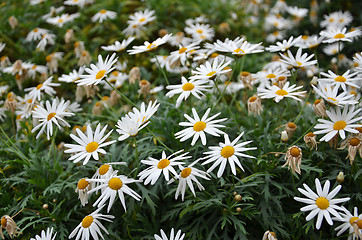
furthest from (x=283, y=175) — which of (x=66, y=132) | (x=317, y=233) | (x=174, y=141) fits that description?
(x=66, y=132)

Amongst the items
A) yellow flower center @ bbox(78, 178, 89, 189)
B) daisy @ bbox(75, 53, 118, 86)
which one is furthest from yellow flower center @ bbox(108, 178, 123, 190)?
daisy @ bbox(75, 53, 118, 86)

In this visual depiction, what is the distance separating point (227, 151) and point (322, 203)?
52 cm

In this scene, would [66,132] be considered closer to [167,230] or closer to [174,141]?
[174,141]

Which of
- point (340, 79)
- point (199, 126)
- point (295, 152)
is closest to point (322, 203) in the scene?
point (295, 152)

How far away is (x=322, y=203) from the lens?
1.62m

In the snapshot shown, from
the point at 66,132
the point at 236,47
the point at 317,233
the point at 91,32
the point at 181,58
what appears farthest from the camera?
the point at 91,32

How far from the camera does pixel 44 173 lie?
2371 mm

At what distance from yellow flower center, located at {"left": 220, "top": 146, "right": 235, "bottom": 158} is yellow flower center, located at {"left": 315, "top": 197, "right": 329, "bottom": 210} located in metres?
0.47

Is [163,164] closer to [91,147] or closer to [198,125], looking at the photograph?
[198,125]

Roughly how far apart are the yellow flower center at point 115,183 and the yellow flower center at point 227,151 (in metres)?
0.54

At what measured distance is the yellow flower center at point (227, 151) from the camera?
174cm

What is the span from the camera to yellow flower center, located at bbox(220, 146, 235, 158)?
5.70ft

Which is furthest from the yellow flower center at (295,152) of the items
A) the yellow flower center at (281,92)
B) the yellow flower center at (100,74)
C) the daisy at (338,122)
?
the yellow flower center at (100,74)

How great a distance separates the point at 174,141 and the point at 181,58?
58 cm
